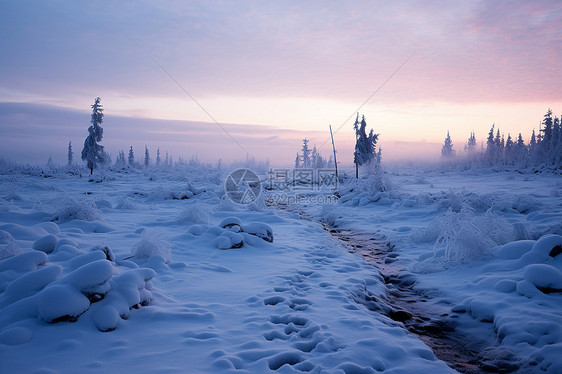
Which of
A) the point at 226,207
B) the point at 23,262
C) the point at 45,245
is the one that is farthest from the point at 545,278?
the point at 226,207

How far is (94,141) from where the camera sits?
39.1 m

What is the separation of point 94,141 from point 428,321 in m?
44.7

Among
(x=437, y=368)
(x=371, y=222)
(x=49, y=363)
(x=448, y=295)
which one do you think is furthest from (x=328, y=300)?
(x=371, y=222)

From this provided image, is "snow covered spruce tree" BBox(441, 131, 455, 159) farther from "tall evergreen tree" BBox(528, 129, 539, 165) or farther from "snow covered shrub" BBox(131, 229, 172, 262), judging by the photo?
"snow covered shrub" BBox(131, 229, 172, 262)

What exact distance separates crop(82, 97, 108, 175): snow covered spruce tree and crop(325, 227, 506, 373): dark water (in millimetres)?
41918

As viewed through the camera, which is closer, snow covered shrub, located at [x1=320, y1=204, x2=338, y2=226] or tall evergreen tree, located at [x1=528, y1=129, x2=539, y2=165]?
snow covered shrub, located at [x1=320, y1=204, x2=338, y2=226]

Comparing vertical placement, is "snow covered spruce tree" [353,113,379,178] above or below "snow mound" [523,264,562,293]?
above

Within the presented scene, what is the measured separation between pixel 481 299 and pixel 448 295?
0.56 m

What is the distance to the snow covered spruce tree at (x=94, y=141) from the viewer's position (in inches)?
1520

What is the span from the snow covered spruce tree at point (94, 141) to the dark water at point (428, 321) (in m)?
41.9

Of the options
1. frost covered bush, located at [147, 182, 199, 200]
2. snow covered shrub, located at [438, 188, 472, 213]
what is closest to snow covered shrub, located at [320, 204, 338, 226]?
snow covered shrub, located at [438, 188, 472, 213]

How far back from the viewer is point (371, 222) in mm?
12484

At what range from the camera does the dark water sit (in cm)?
348

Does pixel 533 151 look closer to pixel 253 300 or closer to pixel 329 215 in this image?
pixel 329 215
